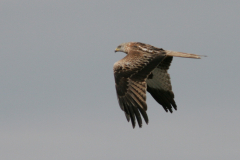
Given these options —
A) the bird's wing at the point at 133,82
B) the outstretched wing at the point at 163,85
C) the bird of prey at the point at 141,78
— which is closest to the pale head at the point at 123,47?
the bird of prey at the point at 141,78

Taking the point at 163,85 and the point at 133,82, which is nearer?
the point at 133,82

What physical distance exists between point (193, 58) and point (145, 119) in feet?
11.5

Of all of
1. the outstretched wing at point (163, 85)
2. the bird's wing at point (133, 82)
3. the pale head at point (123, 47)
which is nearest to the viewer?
the bird's wing at point (133, 82)

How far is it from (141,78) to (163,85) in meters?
2.94

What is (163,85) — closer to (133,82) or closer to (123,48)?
(123,48)

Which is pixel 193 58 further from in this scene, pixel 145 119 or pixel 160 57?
pixel 145 119

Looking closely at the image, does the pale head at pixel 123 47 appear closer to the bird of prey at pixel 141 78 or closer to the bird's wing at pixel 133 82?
the bird of prey at pixel 141 78

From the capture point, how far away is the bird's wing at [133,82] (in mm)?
19625

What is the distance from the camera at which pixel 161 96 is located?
23.2 metres

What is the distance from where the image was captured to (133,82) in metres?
20.2

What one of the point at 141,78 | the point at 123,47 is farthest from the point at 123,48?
the point at 141,78

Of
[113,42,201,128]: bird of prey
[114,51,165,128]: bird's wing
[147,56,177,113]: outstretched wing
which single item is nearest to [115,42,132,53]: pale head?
[113,42,201,128]: bird of prey

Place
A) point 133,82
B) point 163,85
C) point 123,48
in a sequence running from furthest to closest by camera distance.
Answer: point 123,48, point 163,85, point 133,82

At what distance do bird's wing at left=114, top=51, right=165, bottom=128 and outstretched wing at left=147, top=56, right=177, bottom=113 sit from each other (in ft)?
5.60
